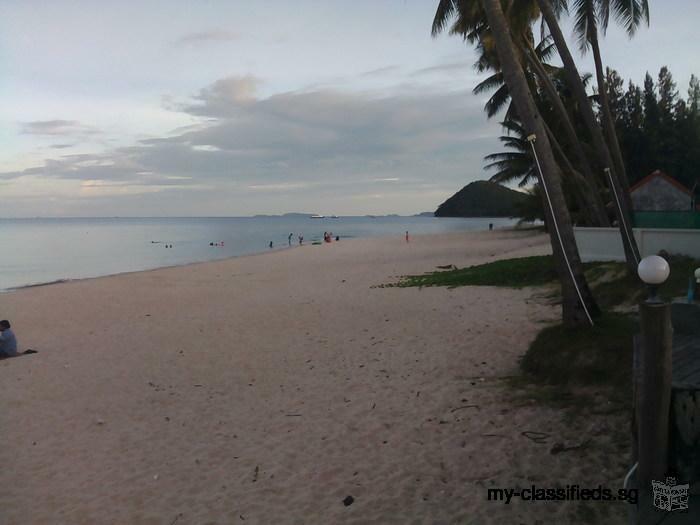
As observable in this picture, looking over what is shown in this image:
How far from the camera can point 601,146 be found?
1233 centimetres

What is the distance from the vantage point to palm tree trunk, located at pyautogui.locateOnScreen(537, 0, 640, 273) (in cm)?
1100

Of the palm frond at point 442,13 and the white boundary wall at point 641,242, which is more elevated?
the palm frond at point 442,13

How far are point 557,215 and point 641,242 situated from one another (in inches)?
255

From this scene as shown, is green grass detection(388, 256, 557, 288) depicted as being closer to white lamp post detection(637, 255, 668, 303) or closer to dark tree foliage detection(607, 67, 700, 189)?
white lamp post detection(637, 255, 668, 303)

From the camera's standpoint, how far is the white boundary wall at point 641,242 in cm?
1170

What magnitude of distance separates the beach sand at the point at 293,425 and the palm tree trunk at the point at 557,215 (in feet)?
3.89

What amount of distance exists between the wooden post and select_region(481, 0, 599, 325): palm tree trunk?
13.6ft

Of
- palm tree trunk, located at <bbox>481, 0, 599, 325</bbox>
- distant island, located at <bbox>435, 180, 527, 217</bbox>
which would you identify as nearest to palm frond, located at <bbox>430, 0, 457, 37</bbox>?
palm tree trunk, located at <bbox>481, 0, 599, 325</bbox>

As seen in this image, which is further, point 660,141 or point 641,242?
point 660,141

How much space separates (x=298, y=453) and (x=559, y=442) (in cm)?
230

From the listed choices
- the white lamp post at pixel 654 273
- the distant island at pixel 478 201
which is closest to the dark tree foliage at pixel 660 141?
the white lamp post at pixel 654 273

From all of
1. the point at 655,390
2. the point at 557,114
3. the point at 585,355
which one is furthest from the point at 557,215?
the point at 557,114

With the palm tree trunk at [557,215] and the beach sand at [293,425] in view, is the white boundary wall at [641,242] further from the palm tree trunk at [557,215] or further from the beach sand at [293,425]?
the palm tree trunk at [557,215]

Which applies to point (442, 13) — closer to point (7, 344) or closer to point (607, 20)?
point (607, 20)
